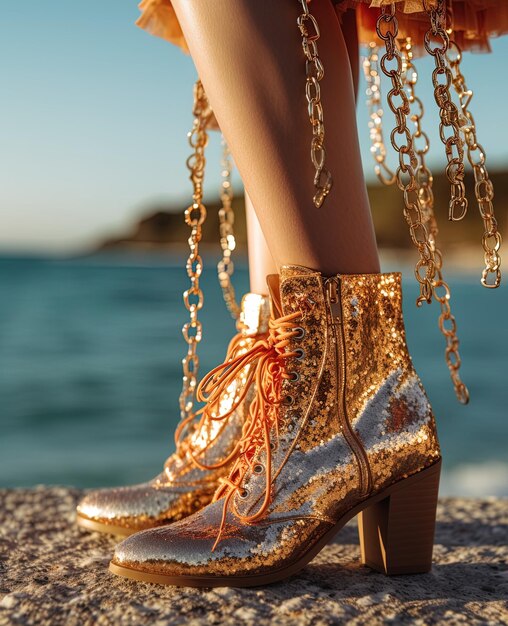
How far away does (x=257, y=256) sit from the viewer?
1416 mm

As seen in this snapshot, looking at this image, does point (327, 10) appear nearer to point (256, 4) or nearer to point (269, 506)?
point (256, 4)

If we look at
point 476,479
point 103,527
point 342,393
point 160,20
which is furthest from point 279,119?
point 476,479

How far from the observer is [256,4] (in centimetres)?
106

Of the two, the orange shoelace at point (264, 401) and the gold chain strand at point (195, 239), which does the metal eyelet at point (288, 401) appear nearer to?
the orange shoelace at point (264, 401)

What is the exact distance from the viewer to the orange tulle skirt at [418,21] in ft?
4.21

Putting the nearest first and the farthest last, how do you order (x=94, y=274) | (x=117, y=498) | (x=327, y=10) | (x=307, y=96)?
(x=307, y=96) < (x=327, y=10) < (x=117, y=498) < (x=94, y=274)

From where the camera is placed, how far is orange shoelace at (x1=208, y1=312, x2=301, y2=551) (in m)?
1.08

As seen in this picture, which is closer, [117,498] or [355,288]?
[355,288]

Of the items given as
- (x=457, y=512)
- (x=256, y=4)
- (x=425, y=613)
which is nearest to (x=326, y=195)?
(x=256, y=4)

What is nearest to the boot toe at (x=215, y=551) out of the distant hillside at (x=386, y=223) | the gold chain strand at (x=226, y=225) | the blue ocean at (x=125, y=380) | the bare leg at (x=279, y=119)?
the bare leg at (x=279, y=119)

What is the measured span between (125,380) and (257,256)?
26.5 ft

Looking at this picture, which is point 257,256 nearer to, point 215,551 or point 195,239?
point 195,239

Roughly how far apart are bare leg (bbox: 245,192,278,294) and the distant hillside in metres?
8.83

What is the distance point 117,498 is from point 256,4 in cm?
86
